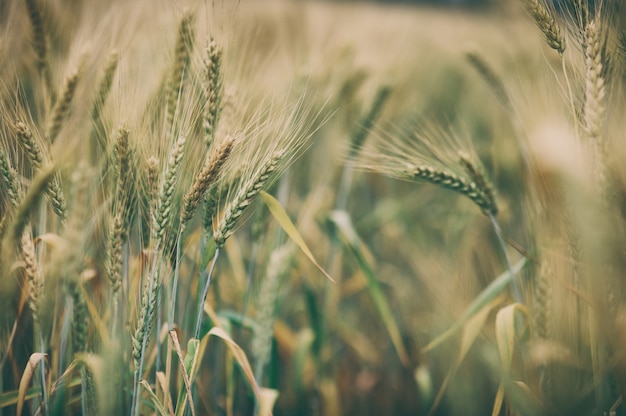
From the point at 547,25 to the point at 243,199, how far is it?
2.50 ft

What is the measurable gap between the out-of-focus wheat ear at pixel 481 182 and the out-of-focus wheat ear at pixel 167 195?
64 centimetres

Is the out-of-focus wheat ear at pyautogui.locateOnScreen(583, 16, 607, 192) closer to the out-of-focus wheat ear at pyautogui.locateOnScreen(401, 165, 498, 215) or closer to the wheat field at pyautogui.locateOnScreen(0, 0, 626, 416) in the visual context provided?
the wheat field at pyautogui.locateOnScreen(0, 0, 626, 416)

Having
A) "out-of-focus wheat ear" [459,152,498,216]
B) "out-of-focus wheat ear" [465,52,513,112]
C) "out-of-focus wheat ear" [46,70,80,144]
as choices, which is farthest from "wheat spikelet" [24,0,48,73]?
"out-of-focus wheat ear" [465,52,513,112]

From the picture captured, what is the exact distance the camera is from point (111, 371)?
802 mm

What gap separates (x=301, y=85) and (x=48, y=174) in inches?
34.0

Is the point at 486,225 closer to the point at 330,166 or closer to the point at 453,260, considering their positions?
the point at 453,260

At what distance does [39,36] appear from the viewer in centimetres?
116

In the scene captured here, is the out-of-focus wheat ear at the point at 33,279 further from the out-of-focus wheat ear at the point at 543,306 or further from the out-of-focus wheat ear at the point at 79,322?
the out-of-focus wheat ear at the point at 543,306

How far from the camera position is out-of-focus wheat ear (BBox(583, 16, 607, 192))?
83 centimetres

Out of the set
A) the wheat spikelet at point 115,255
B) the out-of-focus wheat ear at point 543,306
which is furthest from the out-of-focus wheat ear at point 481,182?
the wheat spikelet at point 115,255

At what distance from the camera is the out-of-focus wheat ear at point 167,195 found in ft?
2.68

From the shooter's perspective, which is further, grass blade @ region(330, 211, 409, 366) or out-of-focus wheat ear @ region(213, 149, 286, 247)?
grass blade @ region(330, 211, 409, 366)

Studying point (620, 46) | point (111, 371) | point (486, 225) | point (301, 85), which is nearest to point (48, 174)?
point (111, 371)

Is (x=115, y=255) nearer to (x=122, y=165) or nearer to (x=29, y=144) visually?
(x=122, y=165)
